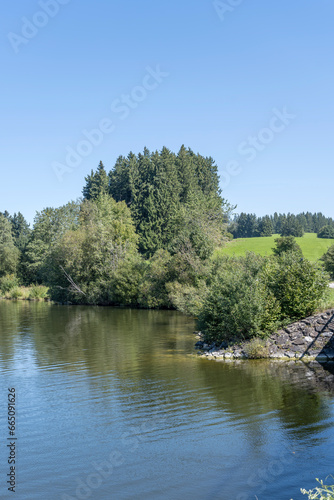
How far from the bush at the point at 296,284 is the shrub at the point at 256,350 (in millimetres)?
2044

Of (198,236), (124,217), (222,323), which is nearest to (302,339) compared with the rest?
(222,323)

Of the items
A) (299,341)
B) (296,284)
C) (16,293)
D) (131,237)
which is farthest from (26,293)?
(299,341)

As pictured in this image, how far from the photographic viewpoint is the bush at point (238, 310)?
23000 millimetres

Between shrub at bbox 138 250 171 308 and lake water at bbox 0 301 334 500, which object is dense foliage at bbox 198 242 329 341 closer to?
lake water at bbox 0 301 334 500

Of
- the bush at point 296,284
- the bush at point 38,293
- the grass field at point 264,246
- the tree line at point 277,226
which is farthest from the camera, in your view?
the tree line at point 277,226

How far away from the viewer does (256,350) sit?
73.5 feet

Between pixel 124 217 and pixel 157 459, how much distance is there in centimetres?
7291

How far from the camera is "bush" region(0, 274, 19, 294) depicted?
7800cm

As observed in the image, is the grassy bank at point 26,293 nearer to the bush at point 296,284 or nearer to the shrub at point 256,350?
the bush at point 296,284

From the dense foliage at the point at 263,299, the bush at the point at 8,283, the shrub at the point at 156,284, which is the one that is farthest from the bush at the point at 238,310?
the bush at the point at 8,283

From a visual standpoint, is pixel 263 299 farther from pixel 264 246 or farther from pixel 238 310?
pixel 264 246

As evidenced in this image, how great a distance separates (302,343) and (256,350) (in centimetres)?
233

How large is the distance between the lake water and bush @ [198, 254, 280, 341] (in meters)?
2.29

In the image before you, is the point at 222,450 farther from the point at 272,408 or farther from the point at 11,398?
the point at 11,398
